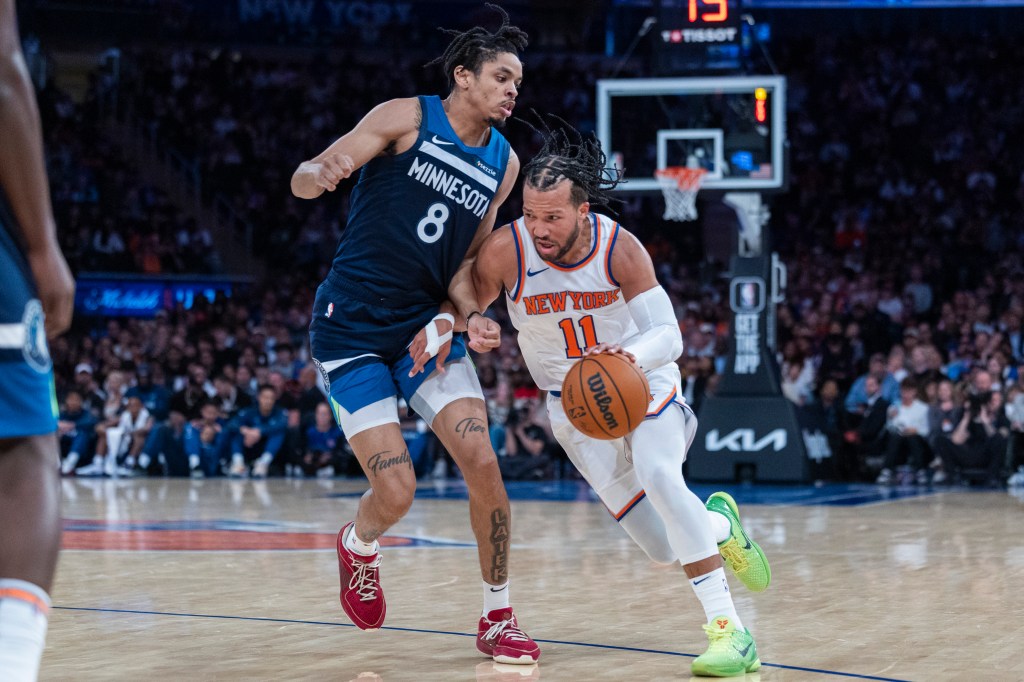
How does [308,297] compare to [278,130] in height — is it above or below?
below

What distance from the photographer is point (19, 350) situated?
9.00 feet

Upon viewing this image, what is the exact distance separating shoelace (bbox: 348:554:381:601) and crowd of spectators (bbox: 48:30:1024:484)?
9.47 metres

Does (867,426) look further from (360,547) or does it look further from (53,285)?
(53,285)

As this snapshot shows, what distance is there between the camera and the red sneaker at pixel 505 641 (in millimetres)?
4832

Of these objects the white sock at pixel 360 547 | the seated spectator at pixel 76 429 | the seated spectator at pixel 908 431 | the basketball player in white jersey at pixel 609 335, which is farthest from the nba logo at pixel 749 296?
the white sock at pixel 360 547

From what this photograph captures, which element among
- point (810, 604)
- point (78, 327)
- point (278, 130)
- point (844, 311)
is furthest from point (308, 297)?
point (810, 604)

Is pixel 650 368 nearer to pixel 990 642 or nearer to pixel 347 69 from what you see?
pixel 990 642

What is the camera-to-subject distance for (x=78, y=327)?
20.6m

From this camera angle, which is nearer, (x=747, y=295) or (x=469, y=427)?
(x=469, y=427)

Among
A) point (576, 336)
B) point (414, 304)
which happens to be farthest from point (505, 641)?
point (414, 304)

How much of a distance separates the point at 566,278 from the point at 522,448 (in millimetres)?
10030

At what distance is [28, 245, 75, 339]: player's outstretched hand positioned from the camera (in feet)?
9.12

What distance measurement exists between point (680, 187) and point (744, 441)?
2.76 metres

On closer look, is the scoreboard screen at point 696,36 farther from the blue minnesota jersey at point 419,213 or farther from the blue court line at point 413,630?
the blue court line at point 413,630
